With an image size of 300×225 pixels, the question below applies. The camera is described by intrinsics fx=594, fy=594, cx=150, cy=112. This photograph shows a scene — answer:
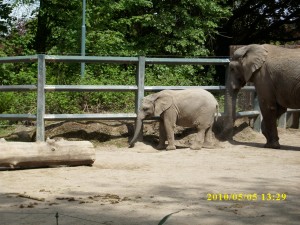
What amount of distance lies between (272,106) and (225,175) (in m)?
3.81

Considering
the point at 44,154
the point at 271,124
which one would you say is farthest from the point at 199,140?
the point at 44,154

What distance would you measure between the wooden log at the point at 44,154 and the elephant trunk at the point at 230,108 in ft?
13.4

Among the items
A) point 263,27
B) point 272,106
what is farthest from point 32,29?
point 272,106

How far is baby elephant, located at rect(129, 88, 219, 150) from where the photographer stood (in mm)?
10539

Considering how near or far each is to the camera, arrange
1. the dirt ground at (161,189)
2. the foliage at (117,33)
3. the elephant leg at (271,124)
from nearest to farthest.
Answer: the dirt ground at (161,189) → the elephant leg at (271,124) → the foliage at (117,33)

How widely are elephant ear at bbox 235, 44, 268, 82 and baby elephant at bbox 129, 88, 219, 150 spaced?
942 mm

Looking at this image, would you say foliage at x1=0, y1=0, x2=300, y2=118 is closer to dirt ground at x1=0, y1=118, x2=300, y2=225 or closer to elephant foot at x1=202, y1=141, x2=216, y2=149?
elephant foot at x1=202, y1=141, x2=216, y2=149

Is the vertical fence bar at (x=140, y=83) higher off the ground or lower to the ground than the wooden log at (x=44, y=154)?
higher

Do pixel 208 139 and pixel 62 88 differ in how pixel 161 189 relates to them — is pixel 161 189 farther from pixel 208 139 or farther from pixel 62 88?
Result: pixel 62 88

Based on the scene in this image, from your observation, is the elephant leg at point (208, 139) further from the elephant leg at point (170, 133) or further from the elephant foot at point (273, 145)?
the elephant foot at point (273, 145)

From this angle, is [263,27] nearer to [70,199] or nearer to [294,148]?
[294,148]

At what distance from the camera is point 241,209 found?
5340 millimetres
